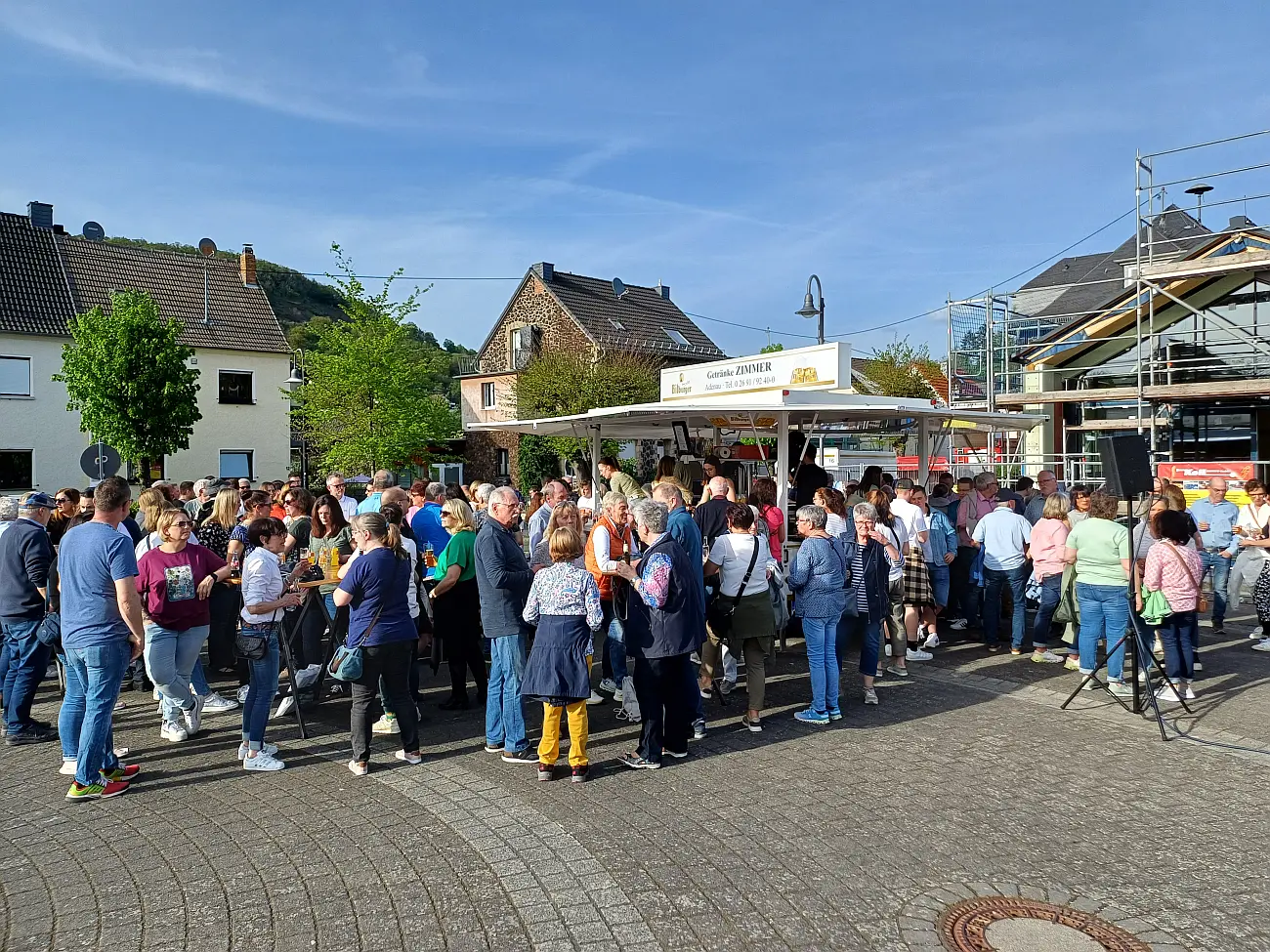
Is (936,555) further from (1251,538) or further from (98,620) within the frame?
(98,620)

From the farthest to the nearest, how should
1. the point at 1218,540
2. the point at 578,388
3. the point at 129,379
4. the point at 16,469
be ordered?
the point at 578,388, the point at 16,469, the point at 129,379, the point at 1218,540

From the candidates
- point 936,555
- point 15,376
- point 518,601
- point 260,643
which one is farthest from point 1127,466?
point 15,376

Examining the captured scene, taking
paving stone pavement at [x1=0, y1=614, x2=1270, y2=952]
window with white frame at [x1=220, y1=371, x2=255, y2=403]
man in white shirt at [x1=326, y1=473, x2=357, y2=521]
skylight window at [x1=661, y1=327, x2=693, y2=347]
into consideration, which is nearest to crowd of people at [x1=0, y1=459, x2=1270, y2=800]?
paving stone pavement at [x1=0, y1=614, x2=1270, y2=952]

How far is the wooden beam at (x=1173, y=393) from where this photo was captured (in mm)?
16562

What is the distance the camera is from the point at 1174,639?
303 inches

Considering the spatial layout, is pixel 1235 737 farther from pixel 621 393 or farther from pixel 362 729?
pixel 621 393

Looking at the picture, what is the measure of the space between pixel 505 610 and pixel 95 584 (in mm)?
2457

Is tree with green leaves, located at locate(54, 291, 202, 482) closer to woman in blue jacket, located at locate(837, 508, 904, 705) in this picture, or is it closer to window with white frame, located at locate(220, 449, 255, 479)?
window with white frame, located at locate(220, 449, 255, 479)

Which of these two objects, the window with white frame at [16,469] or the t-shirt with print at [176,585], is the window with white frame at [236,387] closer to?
the window with white frame at [16,469]

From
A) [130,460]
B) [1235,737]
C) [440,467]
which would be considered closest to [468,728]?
[1235,737]

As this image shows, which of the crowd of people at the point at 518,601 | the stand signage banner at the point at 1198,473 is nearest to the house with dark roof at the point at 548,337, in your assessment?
the stand signage banner at the point at 1198,473

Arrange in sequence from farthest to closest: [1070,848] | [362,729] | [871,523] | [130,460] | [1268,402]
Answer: [130,460] < [1268,402] < [871,523] < [362,729] < [1070,848]

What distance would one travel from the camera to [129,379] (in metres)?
26.9

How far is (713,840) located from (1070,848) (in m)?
1.84
